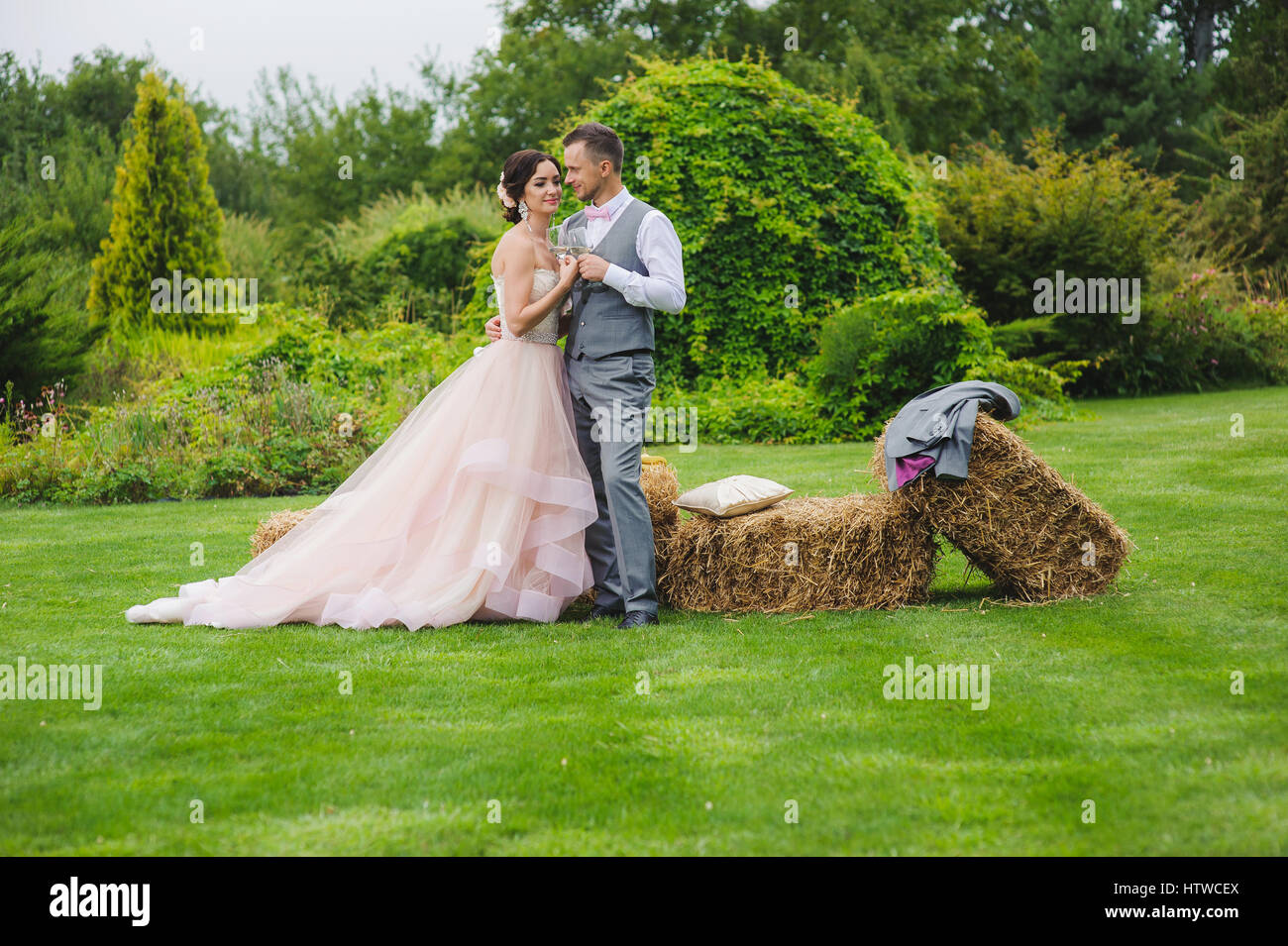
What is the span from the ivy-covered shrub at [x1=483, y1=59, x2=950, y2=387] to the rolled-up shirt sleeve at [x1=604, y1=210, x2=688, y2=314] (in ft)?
31.0

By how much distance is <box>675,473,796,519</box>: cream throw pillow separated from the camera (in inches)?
234

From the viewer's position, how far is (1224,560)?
19.8 ft


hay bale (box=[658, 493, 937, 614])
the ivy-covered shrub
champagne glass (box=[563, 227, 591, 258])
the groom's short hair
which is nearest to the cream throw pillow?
hay bale (box=[658, 493, 937, 614])

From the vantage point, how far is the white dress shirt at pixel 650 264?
5.27 metres

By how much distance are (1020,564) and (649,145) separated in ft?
36.1

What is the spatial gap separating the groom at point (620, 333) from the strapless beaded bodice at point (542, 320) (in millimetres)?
250

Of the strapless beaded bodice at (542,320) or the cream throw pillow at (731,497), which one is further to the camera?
the cream throw pillow at (731,497)

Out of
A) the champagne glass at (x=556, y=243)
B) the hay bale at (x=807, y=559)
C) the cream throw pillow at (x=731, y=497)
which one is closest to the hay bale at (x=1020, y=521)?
the hay bale at (x=807, y=559)

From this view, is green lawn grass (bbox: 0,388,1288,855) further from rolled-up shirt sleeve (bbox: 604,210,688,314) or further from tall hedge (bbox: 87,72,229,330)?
tall hedge (bbox: 87,72,229,330)

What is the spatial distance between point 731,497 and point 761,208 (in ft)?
32.4

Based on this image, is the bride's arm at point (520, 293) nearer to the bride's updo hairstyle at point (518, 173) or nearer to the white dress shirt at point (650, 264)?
the bride's updo hairstyle at point (518, 173)

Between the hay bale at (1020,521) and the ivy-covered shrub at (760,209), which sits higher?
the ivy-covered shrub at (760,209)

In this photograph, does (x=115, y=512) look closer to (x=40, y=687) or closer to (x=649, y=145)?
(x=40, y=687)

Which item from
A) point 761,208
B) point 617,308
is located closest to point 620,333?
point 617,308
